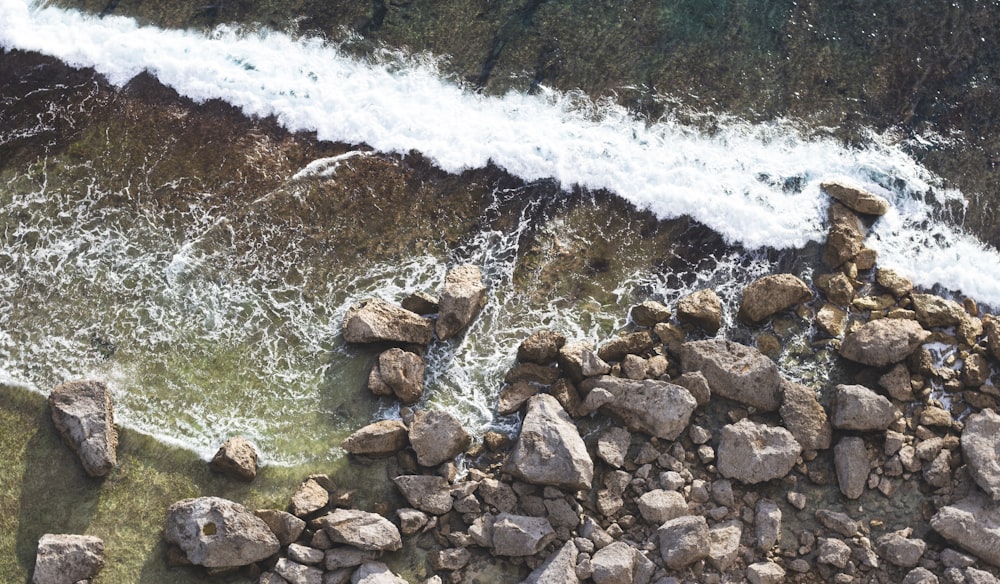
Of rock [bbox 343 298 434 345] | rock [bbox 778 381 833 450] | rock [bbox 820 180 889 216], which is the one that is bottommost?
rock [bbox 343 298 434 345]

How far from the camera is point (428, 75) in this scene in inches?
881

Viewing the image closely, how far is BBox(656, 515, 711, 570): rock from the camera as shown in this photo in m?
15.8

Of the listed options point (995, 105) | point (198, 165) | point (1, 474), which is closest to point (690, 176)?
point (995, 105)

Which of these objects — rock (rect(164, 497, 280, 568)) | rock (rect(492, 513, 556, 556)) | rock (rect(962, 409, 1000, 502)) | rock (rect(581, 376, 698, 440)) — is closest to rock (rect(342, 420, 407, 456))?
rock (rect(164, 497, 280, 568))

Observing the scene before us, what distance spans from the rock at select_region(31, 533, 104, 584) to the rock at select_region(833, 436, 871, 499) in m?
13.3

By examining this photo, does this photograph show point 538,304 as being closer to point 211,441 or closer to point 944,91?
point 211,441

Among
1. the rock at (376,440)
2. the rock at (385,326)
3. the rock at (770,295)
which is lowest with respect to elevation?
the rock at (376,440)

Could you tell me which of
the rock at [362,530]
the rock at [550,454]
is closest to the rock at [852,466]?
the rock at [550,454]

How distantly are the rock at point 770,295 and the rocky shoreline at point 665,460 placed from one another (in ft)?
0.14

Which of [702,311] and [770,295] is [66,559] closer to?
[702,311]

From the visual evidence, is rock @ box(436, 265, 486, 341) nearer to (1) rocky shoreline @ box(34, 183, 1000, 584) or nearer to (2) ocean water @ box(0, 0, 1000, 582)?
(1) rocky shoreline @ box(34, 183, 1000, 584)

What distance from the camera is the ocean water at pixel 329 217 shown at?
18297 millimetres

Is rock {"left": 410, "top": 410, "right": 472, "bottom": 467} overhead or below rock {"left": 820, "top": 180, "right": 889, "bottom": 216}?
below

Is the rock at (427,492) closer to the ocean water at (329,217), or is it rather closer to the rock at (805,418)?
the ocean water at (329,217)
